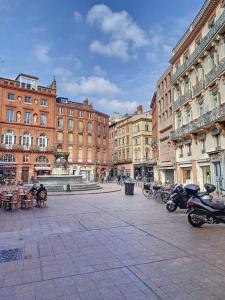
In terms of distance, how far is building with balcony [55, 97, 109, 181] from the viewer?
52.6 m

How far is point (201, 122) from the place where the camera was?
2016 cm

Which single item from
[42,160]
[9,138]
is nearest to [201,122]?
[42,160]

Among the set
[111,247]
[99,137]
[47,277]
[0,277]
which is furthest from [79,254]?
[99,137]

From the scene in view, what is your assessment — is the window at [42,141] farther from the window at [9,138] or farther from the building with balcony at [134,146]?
the building with balcony at [134,146]

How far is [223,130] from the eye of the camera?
17391mm

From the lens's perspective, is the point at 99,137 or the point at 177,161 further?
the point at 99,137

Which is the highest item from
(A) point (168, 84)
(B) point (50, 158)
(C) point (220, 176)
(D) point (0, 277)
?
(A) point (168, 84)

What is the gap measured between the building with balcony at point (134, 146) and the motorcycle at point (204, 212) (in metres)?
41.3

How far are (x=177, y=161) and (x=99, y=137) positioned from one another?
34331 millimetres

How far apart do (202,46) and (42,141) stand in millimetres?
33376

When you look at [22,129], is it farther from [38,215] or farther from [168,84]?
[38,215]

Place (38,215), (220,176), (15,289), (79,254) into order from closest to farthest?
(15,289) < (79,254) < (38,215) < (220,176)

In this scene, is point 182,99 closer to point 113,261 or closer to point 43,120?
point 113,261

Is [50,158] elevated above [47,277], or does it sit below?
above
